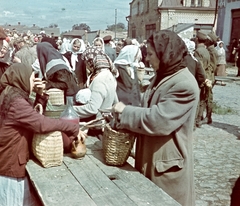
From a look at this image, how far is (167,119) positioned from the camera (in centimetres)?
238

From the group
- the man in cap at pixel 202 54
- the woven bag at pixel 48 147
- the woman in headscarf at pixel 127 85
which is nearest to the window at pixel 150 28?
the man in cap at pixel 202 54

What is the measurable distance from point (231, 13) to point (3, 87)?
88.1ft

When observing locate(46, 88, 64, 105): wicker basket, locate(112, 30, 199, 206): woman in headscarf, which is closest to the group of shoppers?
locate(112, 30, 199, 206): woman in headscarf

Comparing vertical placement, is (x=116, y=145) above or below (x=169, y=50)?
below

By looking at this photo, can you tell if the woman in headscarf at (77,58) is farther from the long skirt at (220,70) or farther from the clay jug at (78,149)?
the long skirt at (220,70)

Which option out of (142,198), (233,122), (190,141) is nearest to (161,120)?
(190,141)

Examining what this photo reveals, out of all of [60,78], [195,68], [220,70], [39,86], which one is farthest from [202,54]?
[220,70]

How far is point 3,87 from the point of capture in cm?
271

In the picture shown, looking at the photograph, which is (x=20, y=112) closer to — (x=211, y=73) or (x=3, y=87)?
(x=3, y=87)

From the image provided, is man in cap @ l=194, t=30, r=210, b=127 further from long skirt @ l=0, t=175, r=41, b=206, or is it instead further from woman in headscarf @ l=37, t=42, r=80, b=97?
long skirt @ l=0, t=175, r=41, b=206

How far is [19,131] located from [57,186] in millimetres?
530

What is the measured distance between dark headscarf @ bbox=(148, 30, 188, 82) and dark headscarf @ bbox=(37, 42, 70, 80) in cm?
205

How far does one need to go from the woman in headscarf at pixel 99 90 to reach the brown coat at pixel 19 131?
0.77 m

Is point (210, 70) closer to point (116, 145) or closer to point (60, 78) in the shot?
point (60, 78)
